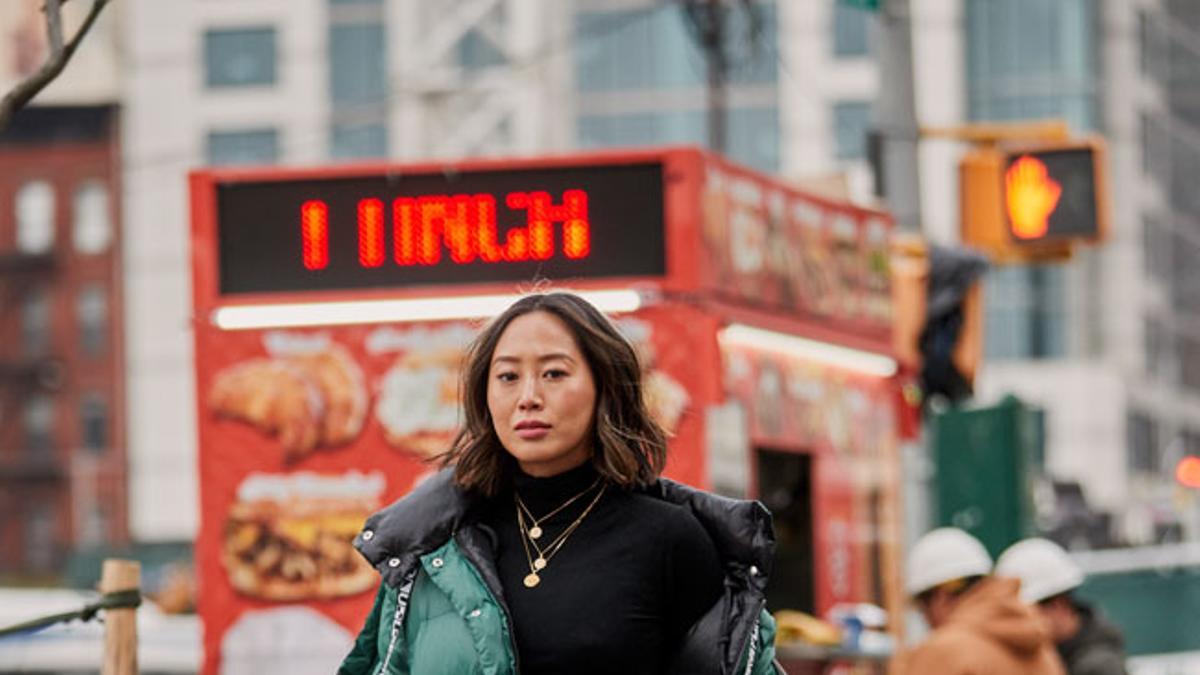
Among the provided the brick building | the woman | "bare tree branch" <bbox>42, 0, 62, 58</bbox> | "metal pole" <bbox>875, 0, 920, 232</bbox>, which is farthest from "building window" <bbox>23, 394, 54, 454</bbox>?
the woman

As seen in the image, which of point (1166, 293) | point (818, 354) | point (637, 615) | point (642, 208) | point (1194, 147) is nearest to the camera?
point (637, 615)

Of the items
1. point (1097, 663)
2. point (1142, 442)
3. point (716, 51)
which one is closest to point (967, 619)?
point (1097, 663)

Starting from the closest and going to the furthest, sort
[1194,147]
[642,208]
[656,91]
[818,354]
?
1. [642,208]
2. [818,354]
3. [656,91]
4. [1194,147]

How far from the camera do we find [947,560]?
10.1 m

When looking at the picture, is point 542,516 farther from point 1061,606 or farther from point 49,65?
point 1061,606

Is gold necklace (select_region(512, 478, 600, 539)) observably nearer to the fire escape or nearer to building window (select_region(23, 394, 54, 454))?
the fire escape

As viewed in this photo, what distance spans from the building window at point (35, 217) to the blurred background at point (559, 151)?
0.19ft

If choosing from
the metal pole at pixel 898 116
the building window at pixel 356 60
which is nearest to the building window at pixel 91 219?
the building window at pixel 356 60

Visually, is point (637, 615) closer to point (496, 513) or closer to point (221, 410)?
point (496, 513)

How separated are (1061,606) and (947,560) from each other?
2.80 m

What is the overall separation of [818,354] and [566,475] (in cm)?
847

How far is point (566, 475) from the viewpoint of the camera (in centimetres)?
Result: 509

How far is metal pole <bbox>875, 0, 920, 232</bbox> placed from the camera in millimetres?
17016

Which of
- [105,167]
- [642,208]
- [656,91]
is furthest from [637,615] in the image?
[105,167]
